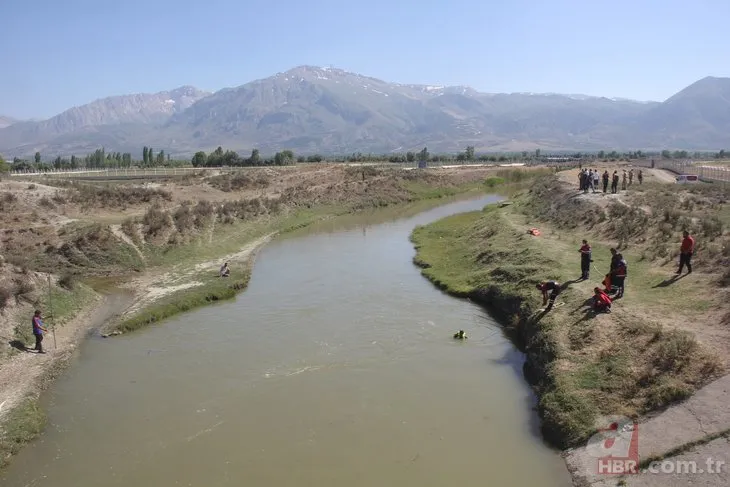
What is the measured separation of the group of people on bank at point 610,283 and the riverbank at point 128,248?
17.3 m

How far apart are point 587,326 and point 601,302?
1.40m

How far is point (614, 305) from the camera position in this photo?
2088 centimetres

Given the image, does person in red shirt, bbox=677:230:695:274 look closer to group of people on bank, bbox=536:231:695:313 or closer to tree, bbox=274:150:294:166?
group of people on bank, bbox=536:231:695:313

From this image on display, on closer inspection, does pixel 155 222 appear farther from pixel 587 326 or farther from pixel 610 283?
pixel 587 326

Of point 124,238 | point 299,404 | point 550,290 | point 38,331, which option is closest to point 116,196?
point 124,238

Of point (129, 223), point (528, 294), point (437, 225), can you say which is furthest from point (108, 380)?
point (437, 225)

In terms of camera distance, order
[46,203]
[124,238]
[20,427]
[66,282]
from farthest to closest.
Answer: [46,203] → [124,238] → [66,282] → [20,427]

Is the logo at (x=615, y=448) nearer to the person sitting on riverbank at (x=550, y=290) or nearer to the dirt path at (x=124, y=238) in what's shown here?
the person sitting on riverbank at (x=550, y=290)

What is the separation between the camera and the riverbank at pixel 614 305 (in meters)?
15.8

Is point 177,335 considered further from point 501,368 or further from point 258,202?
point 258,202

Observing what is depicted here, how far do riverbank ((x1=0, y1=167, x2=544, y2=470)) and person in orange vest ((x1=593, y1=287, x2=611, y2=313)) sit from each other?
19320mm

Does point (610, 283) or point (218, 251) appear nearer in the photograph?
point (610, 283)

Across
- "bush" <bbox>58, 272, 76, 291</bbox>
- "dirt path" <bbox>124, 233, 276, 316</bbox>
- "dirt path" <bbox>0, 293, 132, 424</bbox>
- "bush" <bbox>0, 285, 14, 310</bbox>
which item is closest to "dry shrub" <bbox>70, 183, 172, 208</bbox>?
"dirt path" <bbox>124, 233, 276, 316</bbox>

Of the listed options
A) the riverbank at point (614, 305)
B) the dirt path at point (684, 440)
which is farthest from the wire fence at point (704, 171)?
the dirt path at point (684, 440)
